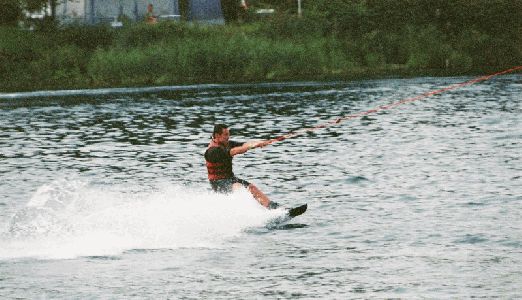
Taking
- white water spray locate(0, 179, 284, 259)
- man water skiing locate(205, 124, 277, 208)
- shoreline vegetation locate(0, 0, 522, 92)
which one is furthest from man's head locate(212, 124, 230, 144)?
shoreline vegetation locate(0, 0, 522, 92)

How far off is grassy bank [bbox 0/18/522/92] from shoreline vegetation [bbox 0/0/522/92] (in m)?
0.06

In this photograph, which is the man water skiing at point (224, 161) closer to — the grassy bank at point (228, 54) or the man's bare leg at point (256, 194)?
the man's bare leg at point (256, 194)

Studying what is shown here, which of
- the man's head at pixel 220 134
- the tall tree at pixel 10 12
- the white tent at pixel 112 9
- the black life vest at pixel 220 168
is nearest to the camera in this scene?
the man's head at pixel 220 134

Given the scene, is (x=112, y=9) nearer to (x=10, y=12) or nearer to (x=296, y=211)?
(x=10, y=12)

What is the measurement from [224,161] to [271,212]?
118 centimetres

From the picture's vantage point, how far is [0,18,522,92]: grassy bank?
6253 cm

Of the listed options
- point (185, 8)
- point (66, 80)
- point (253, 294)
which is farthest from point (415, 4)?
point (253, 294)

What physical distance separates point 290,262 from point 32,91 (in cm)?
4461

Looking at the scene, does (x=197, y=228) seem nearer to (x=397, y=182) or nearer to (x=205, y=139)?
(x=397, y=182)

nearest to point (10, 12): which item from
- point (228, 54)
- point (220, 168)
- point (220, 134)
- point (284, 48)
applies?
point (228, 54)

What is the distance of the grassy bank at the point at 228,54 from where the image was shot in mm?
62531

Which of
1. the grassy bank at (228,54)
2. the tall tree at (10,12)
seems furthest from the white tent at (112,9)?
the grassy bank at (228,54)

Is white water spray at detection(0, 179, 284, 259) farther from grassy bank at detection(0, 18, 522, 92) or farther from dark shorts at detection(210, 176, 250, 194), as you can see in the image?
grassy bank at detection(0, 18, 522, 92)

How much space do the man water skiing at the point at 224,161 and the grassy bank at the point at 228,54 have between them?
140 feet
